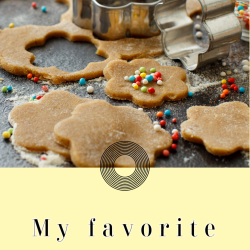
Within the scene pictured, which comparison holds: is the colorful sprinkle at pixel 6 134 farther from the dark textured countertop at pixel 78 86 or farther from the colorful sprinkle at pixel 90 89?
the colorful sprinkle at pixel 90 89

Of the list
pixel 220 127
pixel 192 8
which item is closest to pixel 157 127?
pixel 220 127

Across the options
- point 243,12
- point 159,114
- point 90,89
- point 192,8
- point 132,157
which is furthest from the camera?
point 192,8

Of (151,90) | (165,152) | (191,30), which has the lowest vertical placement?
(165,152)

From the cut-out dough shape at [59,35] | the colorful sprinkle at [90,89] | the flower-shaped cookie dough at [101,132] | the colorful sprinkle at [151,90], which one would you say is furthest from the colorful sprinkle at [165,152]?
the cut-out dough shape at [59,35]

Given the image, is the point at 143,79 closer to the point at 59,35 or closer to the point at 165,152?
the point at 165,152

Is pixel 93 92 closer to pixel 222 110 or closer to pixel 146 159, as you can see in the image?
pixel 146 159

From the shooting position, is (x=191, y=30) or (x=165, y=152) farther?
(x=191, y=30)

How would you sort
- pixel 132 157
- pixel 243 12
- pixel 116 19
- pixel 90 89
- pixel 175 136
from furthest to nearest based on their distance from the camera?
pixel 243 12, pixel 116 19, pixel 90 89, pixel 175 136, pixel 132 157

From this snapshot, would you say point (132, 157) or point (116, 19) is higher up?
point (116, 19)

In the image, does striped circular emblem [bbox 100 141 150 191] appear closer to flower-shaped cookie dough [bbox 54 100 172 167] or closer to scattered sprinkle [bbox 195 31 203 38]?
flower-shaped cookie dough [bbox 54 100 172 167]
